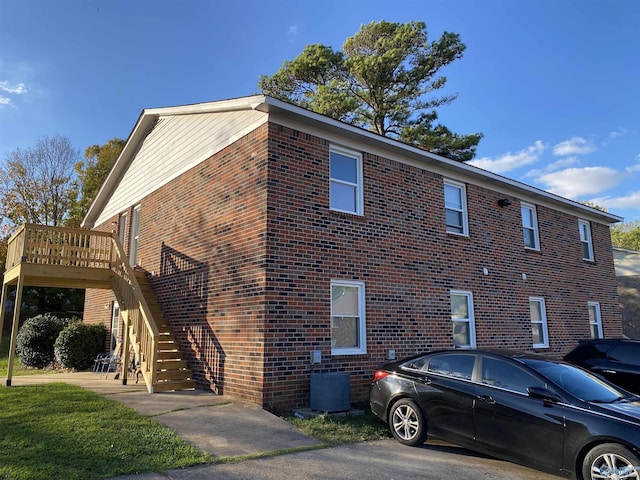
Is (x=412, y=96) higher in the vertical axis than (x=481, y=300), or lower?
higher

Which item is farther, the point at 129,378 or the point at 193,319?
the point at 129,378

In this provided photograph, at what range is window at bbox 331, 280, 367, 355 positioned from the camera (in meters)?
9.69

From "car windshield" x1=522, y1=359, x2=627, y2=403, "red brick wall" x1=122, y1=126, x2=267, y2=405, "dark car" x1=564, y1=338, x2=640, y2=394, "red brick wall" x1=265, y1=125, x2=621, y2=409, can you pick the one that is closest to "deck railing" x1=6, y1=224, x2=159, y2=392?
"red brick wall" x1=122, y1=126, x2=267, y2=405

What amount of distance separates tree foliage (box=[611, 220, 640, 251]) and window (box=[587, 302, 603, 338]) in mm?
47630

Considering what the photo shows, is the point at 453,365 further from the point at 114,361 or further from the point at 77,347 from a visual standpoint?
the point at 77,347

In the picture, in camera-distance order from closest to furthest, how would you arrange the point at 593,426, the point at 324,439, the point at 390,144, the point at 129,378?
the point at 593,426 → the point at 324,439 → the point at 390,144 → the point at 129,378

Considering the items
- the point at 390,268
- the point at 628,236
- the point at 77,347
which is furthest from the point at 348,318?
the point at 628,236

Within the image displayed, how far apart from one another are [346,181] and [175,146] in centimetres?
553

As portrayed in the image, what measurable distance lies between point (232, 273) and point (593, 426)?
682 cm

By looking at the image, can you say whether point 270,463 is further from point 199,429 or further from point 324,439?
point 199,429

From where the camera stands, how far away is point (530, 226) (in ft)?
49.1

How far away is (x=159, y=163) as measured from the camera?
14.3 m

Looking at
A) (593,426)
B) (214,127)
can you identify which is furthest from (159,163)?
(593,426)

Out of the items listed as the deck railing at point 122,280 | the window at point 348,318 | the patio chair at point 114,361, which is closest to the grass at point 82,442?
the deck railing at point 122,280
